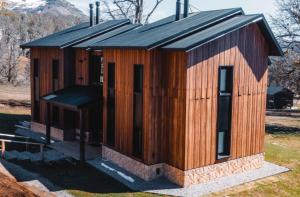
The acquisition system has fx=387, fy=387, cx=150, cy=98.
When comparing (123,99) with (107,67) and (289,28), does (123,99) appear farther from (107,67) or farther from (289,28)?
(289,28)

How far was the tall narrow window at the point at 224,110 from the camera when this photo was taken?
1661 centimetres

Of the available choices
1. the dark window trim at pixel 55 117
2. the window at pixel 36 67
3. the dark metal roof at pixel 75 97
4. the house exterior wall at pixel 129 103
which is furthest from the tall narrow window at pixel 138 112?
the window at pixel 36 67

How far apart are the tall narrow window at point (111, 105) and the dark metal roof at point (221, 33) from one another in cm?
405

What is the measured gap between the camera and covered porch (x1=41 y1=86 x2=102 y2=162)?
18.6 metres

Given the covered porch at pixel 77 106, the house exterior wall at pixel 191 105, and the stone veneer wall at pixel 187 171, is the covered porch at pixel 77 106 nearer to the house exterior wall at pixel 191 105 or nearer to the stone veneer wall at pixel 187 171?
the house exterior wall at pixel 191 105

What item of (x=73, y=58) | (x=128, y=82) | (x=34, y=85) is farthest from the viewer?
(x=34, y=85)

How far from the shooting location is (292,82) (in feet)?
134

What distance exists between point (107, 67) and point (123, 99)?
6.53 ft

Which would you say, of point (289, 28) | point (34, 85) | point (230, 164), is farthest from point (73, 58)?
point (289, 28)

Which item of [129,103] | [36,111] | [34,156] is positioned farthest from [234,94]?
[36,111]

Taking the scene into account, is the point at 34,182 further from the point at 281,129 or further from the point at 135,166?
the point at 281,129

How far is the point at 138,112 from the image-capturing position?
659 inches

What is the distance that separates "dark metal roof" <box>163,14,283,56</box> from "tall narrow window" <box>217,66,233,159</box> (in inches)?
65.9

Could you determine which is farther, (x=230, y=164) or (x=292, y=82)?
(x=292, y=82)
